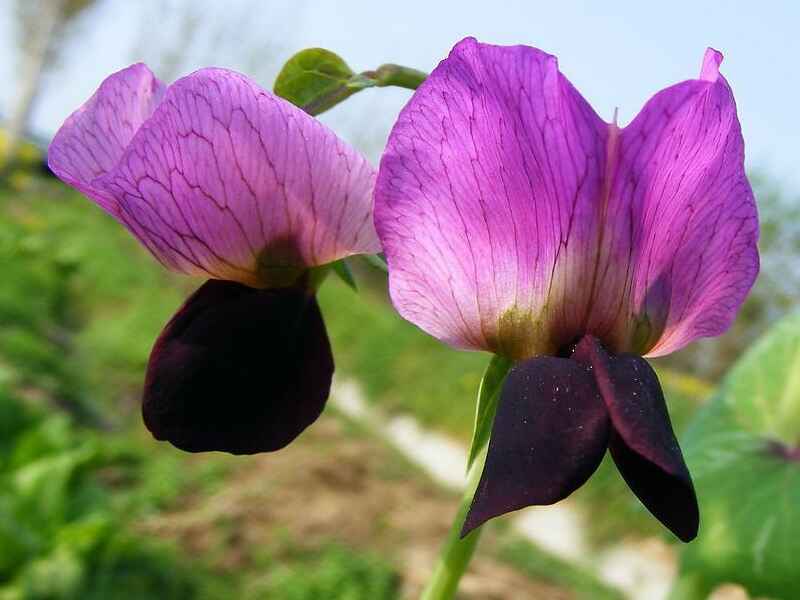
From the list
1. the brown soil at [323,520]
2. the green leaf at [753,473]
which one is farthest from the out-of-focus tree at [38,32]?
the green leaf at [753,473]

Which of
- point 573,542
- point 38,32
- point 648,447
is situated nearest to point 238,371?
point 648,447

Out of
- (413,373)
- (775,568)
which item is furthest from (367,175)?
(413,373)

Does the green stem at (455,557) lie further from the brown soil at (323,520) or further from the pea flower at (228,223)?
the brown soil at (323,520)

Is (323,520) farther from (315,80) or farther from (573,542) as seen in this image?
(315,80)

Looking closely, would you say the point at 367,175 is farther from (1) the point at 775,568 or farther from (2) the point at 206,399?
(1) the point at 775,568

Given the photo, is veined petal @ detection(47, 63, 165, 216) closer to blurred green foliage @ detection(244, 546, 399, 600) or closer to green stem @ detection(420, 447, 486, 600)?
green stem @ detection(420, 447, 486, 600)

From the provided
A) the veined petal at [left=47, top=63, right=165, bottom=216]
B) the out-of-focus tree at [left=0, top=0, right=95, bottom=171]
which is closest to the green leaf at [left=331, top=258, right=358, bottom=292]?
the veined petal at [left=47, top=63, right=165, bottom=216]
